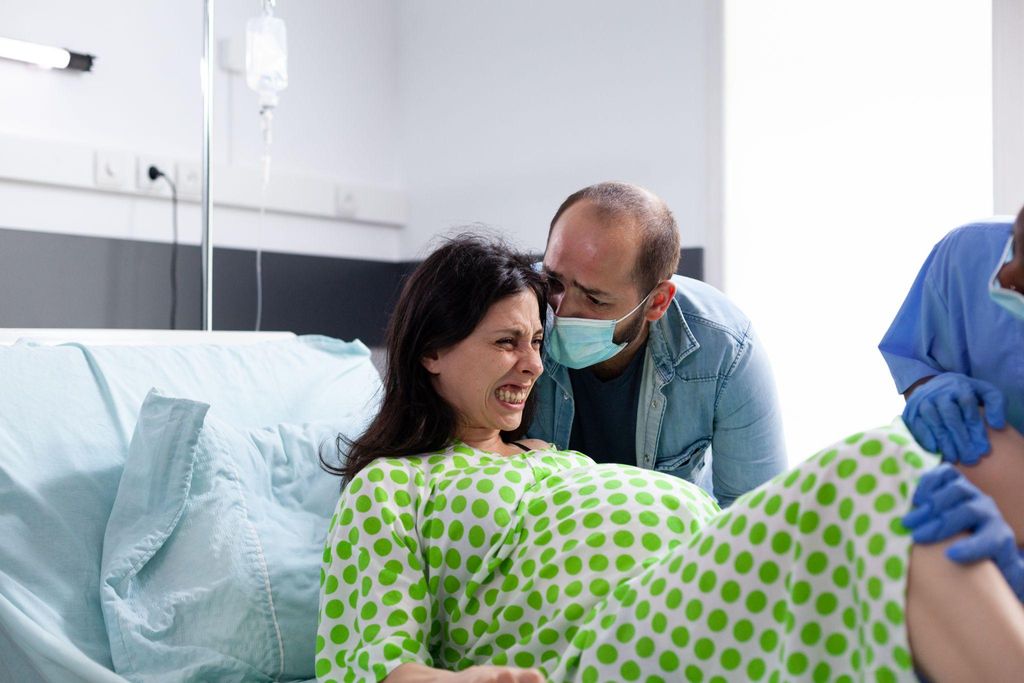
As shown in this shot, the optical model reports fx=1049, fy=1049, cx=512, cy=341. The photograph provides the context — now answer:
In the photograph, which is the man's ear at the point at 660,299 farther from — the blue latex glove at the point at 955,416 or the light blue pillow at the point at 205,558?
the light blue pillow at the point at 205,558

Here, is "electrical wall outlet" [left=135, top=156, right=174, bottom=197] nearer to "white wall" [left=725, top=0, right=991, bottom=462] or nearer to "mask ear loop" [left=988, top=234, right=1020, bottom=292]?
"white wall" [left=725, top=0, right=991, bottom=462]

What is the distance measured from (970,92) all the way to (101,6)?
2.13m

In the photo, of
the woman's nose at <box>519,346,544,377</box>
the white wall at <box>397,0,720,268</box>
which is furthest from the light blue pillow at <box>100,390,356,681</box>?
the white wall at <box>397,0,720,268</box>

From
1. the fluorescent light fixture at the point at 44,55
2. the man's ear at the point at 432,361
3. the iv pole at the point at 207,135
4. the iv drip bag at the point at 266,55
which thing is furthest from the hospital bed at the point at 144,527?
the iv drip bag at the point at 266,55

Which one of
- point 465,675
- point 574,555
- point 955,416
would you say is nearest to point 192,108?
point 574,555

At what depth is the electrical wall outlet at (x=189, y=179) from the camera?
2701mm

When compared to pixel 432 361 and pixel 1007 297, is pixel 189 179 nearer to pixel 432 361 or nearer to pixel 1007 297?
pixel 432 361

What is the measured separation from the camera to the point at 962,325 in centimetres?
141

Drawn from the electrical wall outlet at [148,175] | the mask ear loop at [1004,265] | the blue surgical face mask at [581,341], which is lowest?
the blue surgical face mask at [581,341]

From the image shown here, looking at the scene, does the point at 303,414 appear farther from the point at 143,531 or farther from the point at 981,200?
the point at 981,200

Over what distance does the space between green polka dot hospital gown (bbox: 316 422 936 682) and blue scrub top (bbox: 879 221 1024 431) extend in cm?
36

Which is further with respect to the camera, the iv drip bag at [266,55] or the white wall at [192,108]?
the iv drip bag at [266,55]

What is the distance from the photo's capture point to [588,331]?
1707 mm

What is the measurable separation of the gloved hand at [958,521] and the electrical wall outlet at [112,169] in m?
2.11
